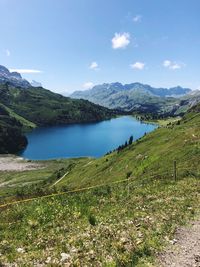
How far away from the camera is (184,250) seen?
15719 mm

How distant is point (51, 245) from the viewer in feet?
54.3

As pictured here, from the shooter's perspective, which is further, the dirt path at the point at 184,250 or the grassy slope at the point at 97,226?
the grassy slope at the point at 97,226

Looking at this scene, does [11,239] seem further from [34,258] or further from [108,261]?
[108,261]

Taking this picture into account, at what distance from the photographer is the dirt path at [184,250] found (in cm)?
1436

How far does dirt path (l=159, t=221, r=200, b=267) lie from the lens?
1436 centimetres

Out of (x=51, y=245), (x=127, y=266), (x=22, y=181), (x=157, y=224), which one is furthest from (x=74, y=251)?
(x=22, y=181)

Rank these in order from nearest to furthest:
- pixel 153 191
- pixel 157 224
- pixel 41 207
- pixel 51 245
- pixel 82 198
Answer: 1. pixel 51 245
2. pixel 157 224
3. pixel 41 207
4. pixel 82 198
5. pixel 153 191

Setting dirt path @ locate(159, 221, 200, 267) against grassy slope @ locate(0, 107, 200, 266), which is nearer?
dirt path @ locate(159, 221, 200, 267)

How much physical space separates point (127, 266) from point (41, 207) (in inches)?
371

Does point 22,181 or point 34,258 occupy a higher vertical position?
point 34,258

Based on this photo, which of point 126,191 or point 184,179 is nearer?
point 126,191

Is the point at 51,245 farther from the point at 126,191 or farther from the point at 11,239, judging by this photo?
the point at 126,191

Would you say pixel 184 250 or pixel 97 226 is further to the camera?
pixel 97 226

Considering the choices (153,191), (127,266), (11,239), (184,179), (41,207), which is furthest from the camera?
(184,179)
